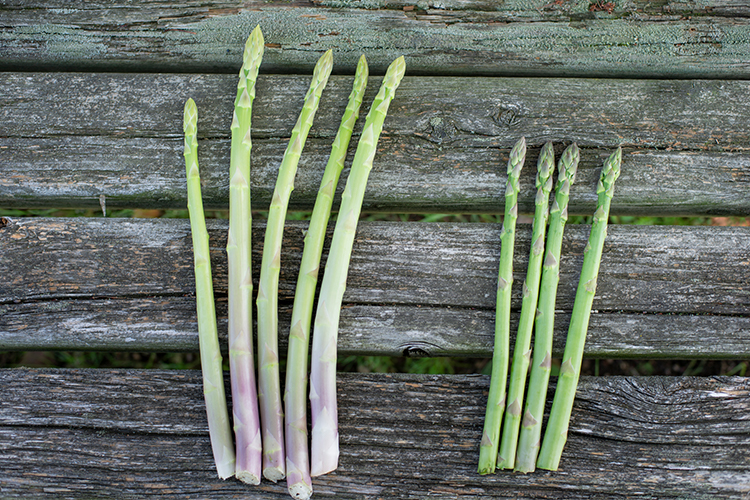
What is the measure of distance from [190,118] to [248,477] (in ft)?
4.61

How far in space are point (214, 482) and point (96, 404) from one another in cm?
56

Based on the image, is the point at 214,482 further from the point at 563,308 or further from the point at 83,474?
the point at 563,308

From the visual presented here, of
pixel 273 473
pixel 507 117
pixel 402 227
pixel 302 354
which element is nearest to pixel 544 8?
pixel 507 117

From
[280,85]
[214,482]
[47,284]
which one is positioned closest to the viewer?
[214,482]

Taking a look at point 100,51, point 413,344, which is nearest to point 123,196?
point 100,51

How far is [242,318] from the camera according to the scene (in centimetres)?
149

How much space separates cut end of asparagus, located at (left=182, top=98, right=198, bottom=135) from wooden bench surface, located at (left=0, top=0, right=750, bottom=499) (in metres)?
0.12

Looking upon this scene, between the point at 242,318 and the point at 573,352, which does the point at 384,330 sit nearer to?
the point at 242,318

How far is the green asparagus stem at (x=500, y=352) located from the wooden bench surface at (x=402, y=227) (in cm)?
8

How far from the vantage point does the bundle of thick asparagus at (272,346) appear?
57.8 inches

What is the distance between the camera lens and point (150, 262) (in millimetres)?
1693

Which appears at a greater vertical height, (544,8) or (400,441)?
(544,8)

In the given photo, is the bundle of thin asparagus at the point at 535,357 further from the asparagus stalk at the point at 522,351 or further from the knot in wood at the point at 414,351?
the knot in wood at the point at 414,351

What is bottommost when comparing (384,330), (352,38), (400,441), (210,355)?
(400,441)
